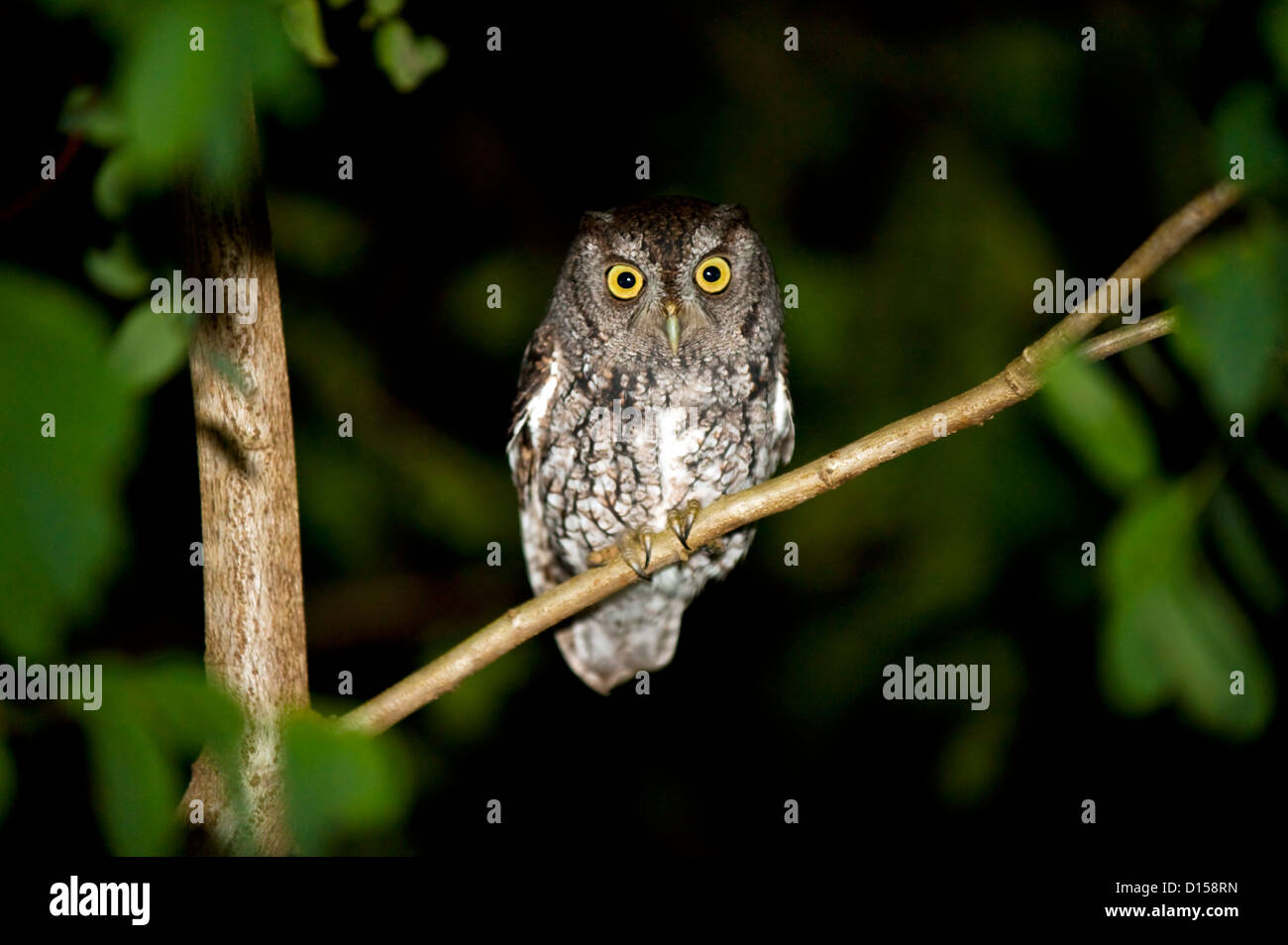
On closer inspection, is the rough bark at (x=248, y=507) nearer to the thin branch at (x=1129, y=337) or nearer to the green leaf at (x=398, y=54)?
the green leaf at (x=398, y=54)

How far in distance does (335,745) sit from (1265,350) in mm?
1077

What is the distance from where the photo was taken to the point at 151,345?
1275 millimetres

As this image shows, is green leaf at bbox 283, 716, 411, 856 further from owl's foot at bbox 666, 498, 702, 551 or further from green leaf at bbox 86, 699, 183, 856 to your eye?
owl's foot at bbox 666, 498, 702, 551

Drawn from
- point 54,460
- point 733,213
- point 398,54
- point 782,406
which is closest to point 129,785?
point 54,460

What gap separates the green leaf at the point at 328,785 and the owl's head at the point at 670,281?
4.80 feet

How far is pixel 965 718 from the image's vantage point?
3.15 metres

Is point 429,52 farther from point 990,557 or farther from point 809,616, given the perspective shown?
point 809,616

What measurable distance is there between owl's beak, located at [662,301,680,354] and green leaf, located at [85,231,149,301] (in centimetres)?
115

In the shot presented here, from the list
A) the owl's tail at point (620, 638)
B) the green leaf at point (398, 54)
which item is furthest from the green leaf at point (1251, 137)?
the owl's tail at point (620, 638)

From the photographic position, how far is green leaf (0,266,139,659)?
69 centimetres

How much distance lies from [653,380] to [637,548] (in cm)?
45

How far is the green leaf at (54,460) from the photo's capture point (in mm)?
690

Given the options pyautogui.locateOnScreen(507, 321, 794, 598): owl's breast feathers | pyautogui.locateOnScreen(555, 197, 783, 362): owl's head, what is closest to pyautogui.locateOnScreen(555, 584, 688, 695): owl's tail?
pyautogui.locateOnScreen(507, 321, 794, 598): owl's breast feathers

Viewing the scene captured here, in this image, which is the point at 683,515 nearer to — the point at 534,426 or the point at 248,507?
the point at 534,426
